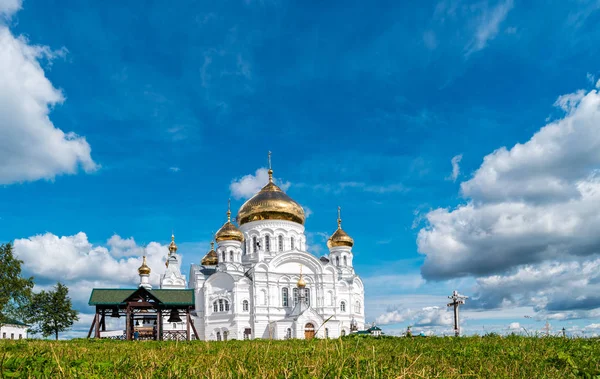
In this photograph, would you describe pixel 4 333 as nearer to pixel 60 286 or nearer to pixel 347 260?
pixel 60 286

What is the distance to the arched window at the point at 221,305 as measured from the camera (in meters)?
44.1

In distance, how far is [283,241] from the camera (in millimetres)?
49375

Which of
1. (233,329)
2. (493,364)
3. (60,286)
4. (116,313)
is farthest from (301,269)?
(493,364)

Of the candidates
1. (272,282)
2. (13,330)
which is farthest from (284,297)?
(13,330)

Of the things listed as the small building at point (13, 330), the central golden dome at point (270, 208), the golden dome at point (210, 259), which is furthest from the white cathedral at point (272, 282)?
the small building at point (13, 330)

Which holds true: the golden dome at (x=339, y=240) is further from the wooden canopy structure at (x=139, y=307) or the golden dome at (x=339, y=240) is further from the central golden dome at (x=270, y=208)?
the wooden canopy structure at (x=139, y=307)

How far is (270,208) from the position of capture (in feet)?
162

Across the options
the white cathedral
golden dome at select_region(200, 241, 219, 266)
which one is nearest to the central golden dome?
the white cathedral

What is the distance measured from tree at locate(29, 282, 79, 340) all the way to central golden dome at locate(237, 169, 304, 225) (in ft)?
61.4

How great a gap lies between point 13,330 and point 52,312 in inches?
155

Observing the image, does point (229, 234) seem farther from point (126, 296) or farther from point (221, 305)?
point (126, 296)

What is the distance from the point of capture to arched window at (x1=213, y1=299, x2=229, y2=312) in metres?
44.1

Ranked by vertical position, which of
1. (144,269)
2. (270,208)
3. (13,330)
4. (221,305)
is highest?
(270,208)

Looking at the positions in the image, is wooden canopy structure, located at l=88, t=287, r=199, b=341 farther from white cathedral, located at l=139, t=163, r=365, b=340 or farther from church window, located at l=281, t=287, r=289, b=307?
church window, located at l=281, t=287, r=289, b=307
